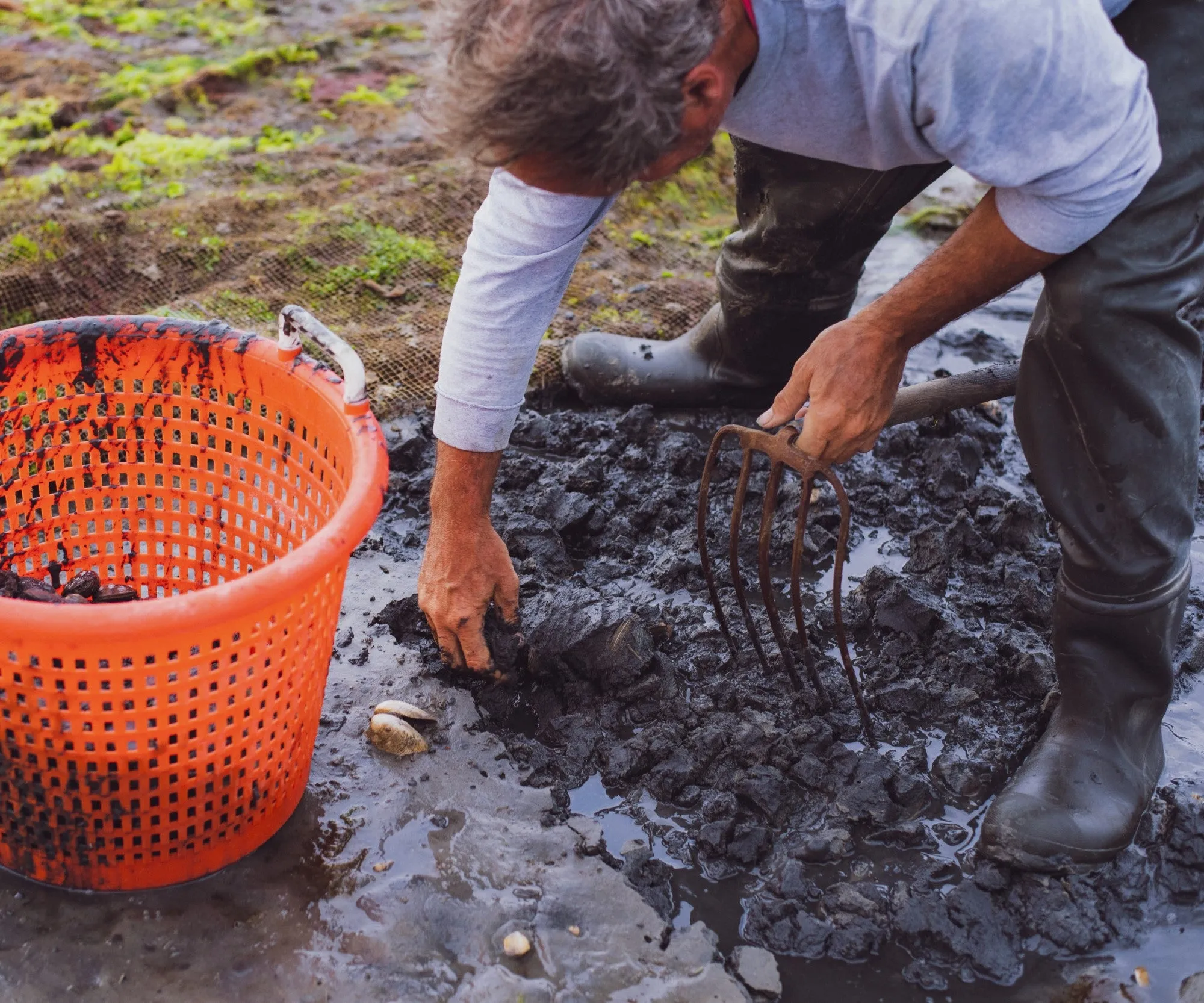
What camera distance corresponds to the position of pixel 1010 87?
1.57 m

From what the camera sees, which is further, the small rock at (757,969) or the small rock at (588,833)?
the small rock at (588,833)

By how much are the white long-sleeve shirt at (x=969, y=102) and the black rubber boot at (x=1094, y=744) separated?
0.74 m

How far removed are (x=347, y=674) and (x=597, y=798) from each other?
0.66 metres

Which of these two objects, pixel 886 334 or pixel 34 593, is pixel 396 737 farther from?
pixel 886 334

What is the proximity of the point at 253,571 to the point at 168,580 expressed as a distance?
2.59ft

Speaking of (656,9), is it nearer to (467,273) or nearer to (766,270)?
(467,273)

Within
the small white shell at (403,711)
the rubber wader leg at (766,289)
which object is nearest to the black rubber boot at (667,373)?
the rubber wader leg at (766,289)

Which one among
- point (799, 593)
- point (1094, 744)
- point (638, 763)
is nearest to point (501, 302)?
point (799, 593)

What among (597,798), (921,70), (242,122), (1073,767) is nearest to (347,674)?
(597,798)

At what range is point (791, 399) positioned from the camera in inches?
83.2

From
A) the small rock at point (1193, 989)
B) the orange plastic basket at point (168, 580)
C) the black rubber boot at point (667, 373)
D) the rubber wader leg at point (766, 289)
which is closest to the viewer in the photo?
the orange plastic basket at point (168, 580)

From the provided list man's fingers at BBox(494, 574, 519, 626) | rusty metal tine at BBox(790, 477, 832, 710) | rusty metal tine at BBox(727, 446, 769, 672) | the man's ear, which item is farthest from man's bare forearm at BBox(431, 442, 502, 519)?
the man's ear

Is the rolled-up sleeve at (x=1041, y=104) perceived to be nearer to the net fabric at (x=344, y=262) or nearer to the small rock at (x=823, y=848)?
the small rock at (x=823, y=848)

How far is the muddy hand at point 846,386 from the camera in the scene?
199 cm
